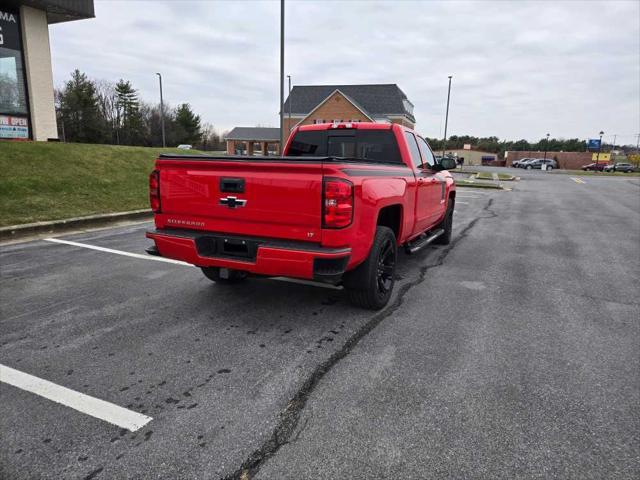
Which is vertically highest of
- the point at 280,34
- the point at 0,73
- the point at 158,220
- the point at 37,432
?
the point at 280,34

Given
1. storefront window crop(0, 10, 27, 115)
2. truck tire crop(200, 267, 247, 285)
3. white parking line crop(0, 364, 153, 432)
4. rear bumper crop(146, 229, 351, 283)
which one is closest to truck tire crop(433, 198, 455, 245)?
truck tire crop(200, 267, 247, 285)

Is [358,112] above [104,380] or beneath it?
above

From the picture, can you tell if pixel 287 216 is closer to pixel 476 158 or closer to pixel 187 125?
pixel 187 125

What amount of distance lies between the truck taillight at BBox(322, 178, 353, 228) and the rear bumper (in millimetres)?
242

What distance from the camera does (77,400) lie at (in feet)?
9.18

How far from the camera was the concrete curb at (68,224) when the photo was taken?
7.72m

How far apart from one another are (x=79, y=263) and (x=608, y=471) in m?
6.47

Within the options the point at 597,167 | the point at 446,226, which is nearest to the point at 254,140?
the point at 597,167

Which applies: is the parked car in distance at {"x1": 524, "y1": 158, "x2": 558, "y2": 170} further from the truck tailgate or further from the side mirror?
the truck tailgate

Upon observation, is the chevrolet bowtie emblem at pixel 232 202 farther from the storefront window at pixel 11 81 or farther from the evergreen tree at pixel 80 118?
the evergreen tree at pixel 80 118

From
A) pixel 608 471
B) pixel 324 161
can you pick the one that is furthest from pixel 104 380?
pixel 608 471

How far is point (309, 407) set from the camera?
2.77m

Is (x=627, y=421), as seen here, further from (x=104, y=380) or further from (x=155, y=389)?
(x=104, y=380)

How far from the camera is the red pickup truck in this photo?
3.57 metres
